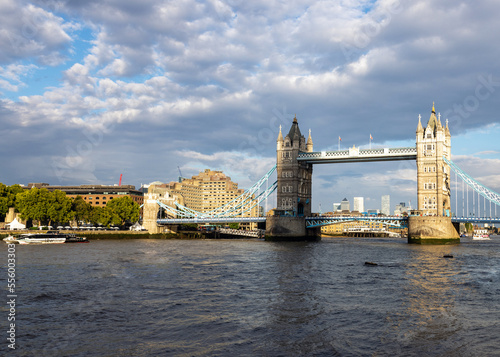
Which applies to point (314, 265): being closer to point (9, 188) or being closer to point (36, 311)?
point (36, 311)

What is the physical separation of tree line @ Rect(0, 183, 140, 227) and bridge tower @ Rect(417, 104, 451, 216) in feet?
207

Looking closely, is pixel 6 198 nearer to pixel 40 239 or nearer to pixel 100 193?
pixel 40 239

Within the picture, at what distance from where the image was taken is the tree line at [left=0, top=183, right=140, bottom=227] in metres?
90.4

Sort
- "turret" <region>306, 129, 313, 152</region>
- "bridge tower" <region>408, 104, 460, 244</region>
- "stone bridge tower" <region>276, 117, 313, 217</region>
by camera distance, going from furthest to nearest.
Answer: "turret" <region>306, 129, 313, 152</region> < "stone bridge tower" <region>276, 117, 313, 217</region> < "bridge tower" <region>408, 104, 460, 244</region>

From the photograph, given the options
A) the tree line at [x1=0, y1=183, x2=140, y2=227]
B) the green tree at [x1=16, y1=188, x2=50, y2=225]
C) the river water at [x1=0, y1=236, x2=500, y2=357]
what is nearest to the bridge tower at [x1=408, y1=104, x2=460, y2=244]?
the river water at [x1=0, y1=236, x2=500, y2=357]

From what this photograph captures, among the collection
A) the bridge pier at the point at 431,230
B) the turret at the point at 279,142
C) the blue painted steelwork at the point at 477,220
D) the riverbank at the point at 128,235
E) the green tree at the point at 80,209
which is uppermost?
the turret at the point at 279,142

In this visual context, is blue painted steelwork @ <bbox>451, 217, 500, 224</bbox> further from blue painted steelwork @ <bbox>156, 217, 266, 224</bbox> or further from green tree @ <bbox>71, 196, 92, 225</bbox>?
green tree @ <bbox>71, 196, 92, 225</bbox>

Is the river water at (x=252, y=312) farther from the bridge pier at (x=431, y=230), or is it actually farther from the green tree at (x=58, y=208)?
the green tree at (x=58, y=208)

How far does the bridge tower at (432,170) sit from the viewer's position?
83.5m

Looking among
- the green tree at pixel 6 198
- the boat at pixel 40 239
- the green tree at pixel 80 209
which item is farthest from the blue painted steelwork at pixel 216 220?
the boat at pixel 40 239

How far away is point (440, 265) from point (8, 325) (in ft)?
119

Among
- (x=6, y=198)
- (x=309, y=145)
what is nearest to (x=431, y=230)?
(x=309, y=145)

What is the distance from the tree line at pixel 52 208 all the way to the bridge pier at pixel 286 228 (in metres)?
34.7

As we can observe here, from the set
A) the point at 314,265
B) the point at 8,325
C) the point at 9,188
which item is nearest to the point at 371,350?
the point at 8,325
